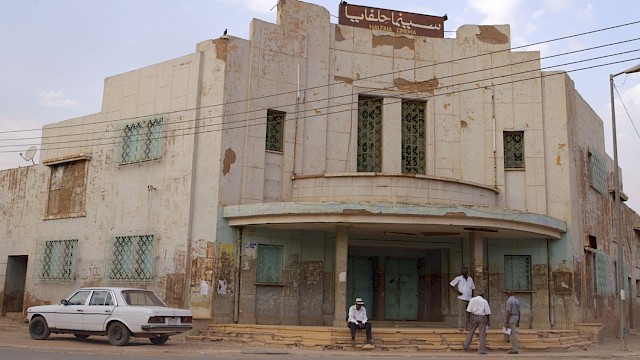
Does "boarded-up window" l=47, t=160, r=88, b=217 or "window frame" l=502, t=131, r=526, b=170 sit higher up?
"window frame" l=502, t=131, r=526, b=170

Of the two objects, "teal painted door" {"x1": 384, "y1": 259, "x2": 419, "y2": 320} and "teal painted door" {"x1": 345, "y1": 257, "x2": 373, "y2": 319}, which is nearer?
"teal painted door" {"x1": 345, "y1": 257, "x2": 373, "y2": 319}

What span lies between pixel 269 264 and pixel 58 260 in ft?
26.2

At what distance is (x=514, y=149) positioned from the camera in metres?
21.4

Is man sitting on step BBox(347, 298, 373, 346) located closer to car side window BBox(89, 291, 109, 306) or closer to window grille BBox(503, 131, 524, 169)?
car side window BBox(89, 291, 109, 306)

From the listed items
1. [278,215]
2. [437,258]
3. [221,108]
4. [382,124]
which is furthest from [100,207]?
[437,258]

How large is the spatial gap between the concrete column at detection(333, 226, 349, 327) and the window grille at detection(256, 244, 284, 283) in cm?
227

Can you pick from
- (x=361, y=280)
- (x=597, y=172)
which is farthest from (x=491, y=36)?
(x=361, y=280)

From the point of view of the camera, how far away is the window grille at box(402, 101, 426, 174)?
69.1 ft

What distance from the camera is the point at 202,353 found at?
547 inches

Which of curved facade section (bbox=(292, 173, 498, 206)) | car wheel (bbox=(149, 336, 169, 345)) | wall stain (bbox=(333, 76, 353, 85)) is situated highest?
wall stain (bbox=(333, 76, 353, 85))

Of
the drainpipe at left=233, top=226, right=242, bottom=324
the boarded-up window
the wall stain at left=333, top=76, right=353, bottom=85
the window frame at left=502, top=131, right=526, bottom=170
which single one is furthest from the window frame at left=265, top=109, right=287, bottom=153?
the window frame at left=502, top=131, right=526, bottom=170

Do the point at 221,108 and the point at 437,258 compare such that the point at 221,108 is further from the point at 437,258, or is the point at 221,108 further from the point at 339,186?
the point at 437,258

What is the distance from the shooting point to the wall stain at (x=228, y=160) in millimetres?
18797

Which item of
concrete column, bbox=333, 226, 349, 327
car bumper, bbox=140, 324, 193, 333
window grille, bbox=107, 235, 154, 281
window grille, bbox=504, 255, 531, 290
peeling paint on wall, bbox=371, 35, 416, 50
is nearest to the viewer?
car bumper, bbox=140, 324, 193, 333
